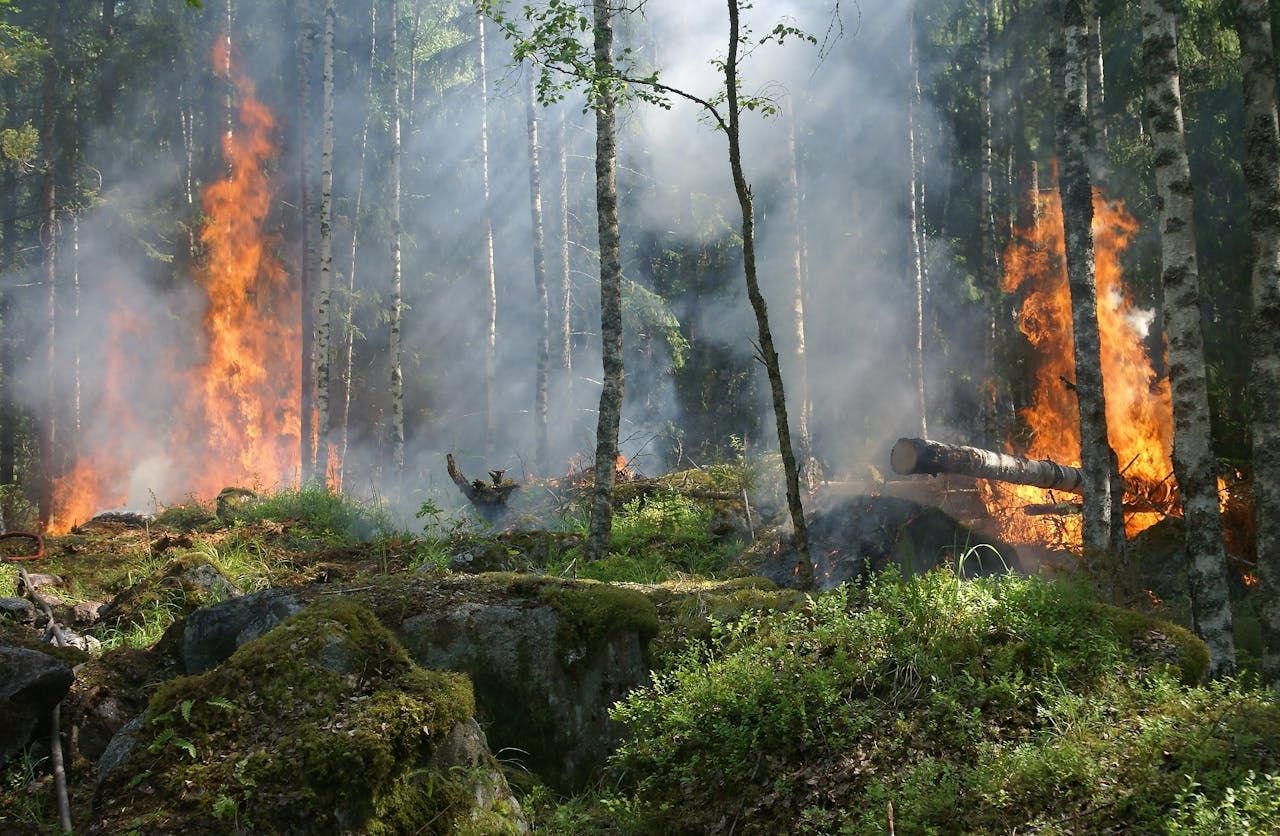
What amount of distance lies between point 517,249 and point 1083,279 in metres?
23.9

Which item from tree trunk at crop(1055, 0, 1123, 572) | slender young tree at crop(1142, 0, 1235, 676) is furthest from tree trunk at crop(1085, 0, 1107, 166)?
slender young tree at crop(1142, 0, 1235, 676)

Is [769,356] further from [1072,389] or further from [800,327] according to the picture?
[800,327]

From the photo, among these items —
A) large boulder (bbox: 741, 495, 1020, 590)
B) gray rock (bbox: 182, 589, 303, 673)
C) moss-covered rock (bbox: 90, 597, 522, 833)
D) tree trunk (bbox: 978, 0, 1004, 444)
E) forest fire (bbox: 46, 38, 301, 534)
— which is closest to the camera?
moss-covered rock (bbox: 90, 597, 522, 833)

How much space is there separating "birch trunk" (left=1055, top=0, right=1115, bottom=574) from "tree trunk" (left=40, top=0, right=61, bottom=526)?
2213 cm

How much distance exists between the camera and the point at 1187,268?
759cm

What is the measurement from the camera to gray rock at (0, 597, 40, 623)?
23.9 feet

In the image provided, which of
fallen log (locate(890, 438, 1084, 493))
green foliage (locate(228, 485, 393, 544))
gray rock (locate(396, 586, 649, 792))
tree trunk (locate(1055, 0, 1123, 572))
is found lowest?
gray rock (locate(396, 586, 649, 792))

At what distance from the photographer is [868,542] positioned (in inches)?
474

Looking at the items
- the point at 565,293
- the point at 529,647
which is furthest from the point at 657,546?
the point at 565,293

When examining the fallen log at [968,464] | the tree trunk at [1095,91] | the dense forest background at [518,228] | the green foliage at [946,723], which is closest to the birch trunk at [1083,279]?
the fallen log at [968,464]

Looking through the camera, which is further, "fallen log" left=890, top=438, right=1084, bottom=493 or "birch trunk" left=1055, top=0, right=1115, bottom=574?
"fallen log" left=890, top=438, right=1084, bottom=493

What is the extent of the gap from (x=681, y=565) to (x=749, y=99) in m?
6.01

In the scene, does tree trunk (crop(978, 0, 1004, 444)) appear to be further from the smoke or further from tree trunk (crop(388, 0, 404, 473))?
tree trunk (crop(388, 0, 404, 473))

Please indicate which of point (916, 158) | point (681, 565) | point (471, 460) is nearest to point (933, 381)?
point (916, 158)
